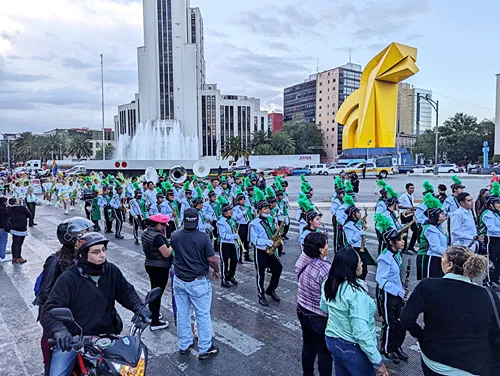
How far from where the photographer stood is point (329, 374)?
3570 mm

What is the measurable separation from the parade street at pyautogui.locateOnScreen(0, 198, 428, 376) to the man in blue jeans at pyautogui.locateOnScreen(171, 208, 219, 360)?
0.76 feet

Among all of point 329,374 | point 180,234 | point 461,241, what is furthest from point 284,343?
point 461,241

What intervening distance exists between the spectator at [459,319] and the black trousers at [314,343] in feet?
3.42

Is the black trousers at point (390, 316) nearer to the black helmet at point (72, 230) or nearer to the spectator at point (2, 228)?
Result: the black helmet at point (72, 230)

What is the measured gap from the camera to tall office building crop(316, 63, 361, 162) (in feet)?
349

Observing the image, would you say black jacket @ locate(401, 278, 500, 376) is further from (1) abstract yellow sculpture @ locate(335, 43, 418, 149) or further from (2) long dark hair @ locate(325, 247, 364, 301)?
(1) abstract yellow sculpture @ locate(335, 43, 418, 149)

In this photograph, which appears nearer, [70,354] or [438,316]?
[438,316]

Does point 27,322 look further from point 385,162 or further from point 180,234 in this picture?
point 385,162

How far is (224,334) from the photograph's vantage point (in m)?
5.26

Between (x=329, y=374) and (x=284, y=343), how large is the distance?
141 centimetres

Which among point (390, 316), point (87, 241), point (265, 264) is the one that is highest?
point (87, 241)

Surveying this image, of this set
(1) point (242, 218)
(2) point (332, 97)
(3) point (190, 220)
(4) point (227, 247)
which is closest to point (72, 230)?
(3) point (190, 220)

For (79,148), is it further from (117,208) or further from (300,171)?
(117,208)

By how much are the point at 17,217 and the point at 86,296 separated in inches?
302
